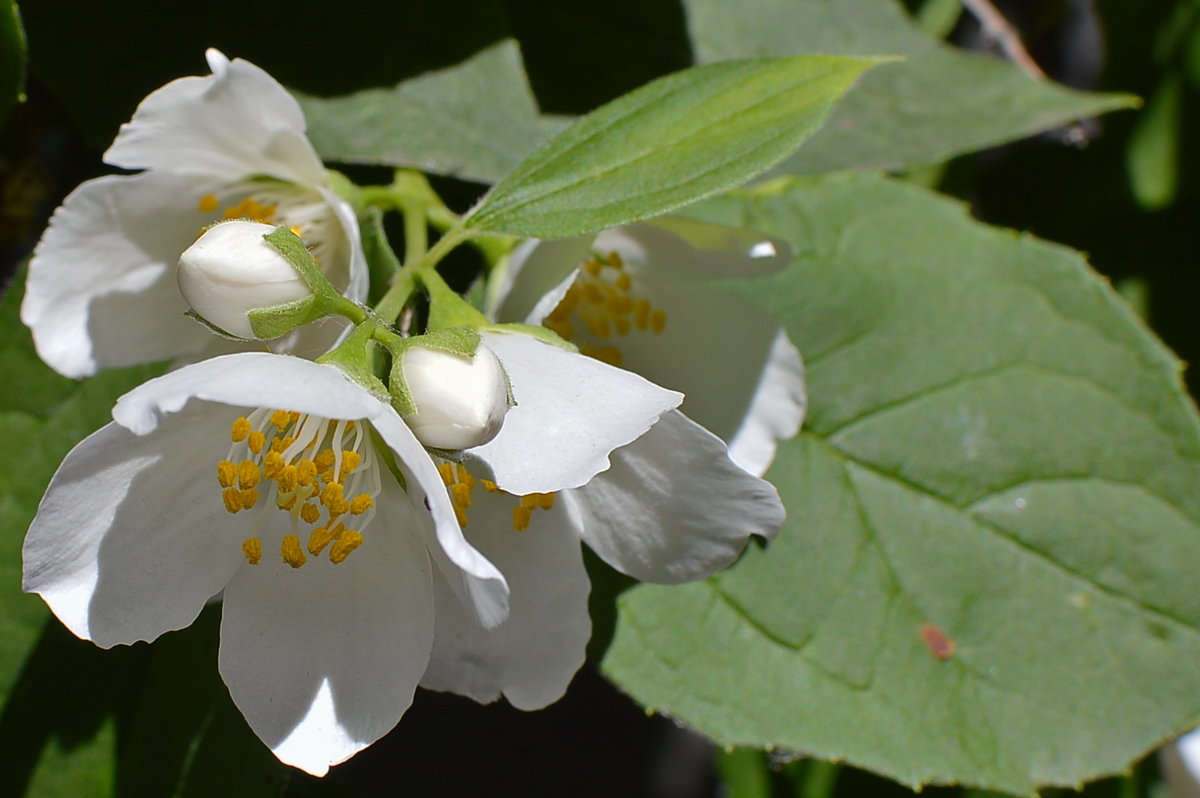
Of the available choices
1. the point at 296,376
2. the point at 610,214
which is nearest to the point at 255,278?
the point at 296,376

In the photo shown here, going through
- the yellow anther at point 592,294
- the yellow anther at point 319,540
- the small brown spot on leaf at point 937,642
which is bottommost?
the small brown spot on leaf at point 937,642

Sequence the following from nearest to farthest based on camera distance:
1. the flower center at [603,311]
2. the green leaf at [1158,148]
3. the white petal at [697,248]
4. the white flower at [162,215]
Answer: the white flower at [162,215]
the white petal at [697,248]
the flower center at [603,311]
the green leaf at [1158,148]

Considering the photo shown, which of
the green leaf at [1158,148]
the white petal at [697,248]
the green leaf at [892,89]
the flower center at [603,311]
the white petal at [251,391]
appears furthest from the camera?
the green leaf at [1158,148]

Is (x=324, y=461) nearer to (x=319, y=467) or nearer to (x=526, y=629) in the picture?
(x=319, y=467)

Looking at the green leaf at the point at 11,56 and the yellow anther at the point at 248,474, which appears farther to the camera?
the green leaf at the point at 11,56

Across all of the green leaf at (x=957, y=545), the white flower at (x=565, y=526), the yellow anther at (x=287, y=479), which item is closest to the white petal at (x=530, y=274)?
the white flower at (x=565, y=526)

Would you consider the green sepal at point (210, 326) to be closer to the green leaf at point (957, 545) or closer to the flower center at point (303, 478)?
the flower center at point (303, 478)

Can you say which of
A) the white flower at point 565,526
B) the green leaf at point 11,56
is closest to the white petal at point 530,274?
the white flower at point 565,526

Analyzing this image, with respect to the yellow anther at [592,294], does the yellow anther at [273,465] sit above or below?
above

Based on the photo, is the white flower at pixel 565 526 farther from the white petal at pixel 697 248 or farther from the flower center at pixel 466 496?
the white petal at pixel 697 248
